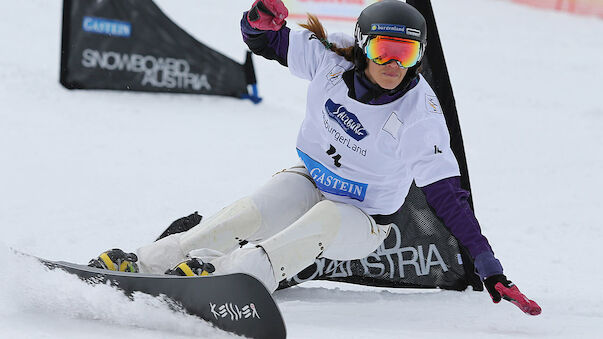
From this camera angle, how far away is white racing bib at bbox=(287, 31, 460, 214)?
354 cm

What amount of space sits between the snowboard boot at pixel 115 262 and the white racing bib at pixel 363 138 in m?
1.03

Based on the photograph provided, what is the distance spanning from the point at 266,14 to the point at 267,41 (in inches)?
7.2

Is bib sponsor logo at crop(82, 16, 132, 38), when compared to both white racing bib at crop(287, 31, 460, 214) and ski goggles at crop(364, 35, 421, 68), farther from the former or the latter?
ski goggles at crop(364, 35, 421, 68)

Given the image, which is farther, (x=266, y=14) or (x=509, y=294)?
(x=266, y=14)

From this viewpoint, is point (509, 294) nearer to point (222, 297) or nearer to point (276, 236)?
point (276, 236)

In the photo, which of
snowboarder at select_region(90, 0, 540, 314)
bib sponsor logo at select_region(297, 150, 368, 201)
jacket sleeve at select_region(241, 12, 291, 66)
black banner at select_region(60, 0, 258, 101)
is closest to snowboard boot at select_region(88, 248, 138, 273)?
snowboarder at select_region(90, 0, 540, 314)

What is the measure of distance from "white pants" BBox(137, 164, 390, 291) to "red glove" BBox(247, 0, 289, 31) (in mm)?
727

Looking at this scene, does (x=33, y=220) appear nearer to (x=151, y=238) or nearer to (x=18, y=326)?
(x=151, y=238)

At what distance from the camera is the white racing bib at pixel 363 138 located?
11.6 feet

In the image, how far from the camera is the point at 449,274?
15.3 ft

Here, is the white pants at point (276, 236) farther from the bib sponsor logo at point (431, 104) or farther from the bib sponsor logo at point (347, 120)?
the bib sponsor logo at point (431, 104)

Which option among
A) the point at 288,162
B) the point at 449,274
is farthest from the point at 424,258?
the point at 288,162

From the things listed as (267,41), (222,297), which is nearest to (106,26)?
(267,41)

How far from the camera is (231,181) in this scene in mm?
6828
